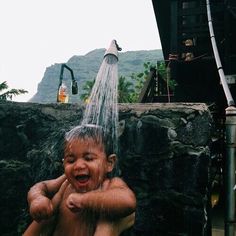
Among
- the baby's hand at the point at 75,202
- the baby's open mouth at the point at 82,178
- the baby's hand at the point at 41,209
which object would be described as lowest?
the baby's hand at the point at 41,209

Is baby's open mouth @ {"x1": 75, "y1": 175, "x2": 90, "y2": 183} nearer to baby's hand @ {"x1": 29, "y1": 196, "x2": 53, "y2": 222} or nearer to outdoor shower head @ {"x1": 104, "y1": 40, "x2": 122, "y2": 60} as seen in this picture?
baby's hand @ {"x1": 29, "y1": 196, "x2": 53, "y2": 222}

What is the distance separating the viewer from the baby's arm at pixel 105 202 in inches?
70.8

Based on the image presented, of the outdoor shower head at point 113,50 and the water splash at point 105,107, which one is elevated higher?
the outdoor shower head at point 113,50

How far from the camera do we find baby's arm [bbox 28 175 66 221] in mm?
1847

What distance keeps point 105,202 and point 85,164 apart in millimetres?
237

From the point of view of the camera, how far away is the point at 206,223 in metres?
2.64

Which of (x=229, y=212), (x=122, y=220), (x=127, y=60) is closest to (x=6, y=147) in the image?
(x=122, y=220)

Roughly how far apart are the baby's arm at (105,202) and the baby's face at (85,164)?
0.28ft

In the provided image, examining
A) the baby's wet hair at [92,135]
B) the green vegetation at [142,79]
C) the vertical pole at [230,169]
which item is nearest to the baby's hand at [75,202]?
the baby's wet hair at [92,135]

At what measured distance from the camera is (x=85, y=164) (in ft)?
6.17

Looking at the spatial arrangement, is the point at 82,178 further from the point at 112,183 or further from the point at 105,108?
the point at 105,108

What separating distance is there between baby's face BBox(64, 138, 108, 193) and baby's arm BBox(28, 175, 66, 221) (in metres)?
0.18

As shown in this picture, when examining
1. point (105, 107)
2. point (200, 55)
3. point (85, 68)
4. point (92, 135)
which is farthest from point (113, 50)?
point (85, 68)

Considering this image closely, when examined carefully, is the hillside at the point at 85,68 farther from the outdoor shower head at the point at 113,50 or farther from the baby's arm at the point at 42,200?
the baby's arm at the point at 42,200
